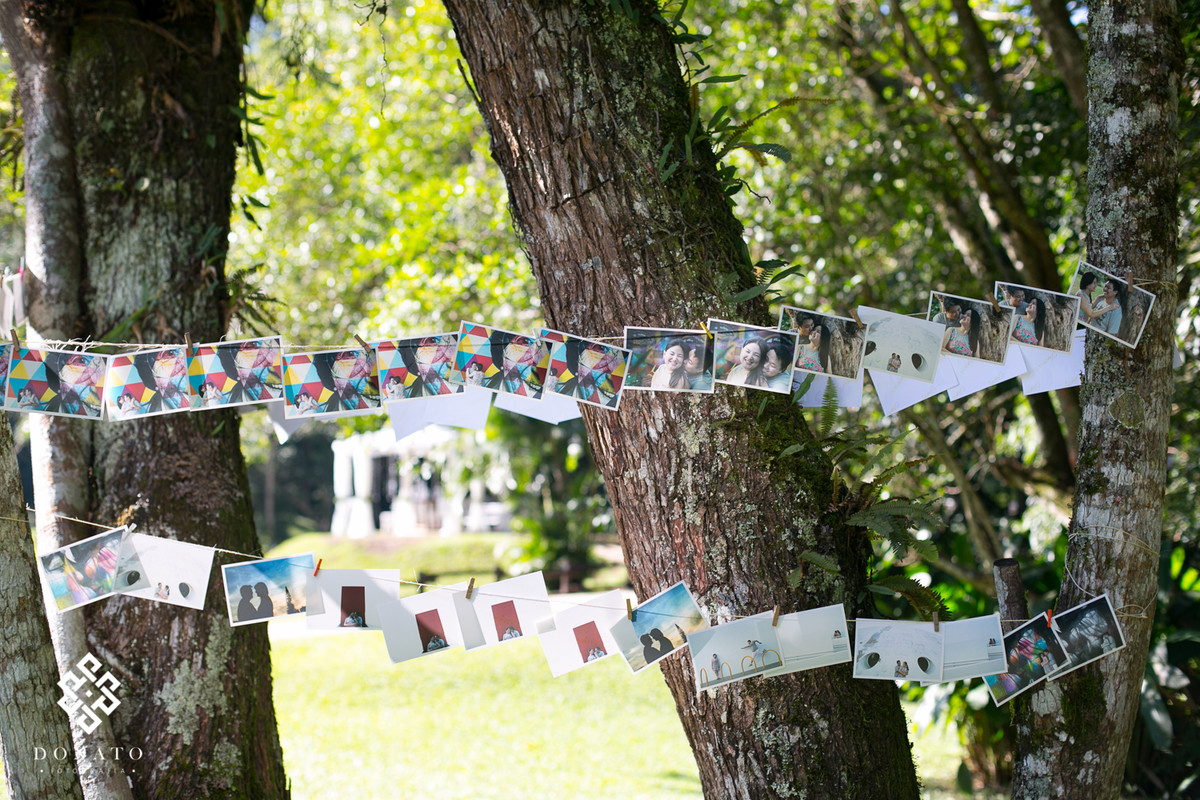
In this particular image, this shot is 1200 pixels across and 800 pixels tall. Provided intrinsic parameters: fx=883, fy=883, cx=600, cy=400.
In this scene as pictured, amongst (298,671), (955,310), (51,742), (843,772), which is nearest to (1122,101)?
(955,310)

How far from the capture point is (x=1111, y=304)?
6.67 feet

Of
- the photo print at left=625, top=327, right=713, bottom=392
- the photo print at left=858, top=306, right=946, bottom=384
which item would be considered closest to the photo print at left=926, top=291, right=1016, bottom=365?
the photo print at left=858, top=306, right=946, bottom=384

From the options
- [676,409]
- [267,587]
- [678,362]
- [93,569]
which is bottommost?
[267,587]

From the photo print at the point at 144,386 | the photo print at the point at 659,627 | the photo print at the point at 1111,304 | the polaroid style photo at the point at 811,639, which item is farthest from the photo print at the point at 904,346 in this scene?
the photo print at the point at 144,386

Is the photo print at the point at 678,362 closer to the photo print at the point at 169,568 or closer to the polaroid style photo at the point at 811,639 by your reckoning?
the polaroid style photo at the point at 811,639

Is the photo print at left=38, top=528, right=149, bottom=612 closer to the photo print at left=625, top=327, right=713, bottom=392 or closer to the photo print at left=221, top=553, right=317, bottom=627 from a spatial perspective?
the photo print at left=221, top=553, right=317, bottom=627

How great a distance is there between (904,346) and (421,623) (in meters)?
1.36

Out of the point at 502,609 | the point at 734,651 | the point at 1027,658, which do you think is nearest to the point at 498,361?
the point at 502,609

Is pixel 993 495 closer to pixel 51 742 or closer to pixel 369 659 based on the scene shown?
pixel 369 659

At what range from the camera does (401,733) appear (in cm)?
584

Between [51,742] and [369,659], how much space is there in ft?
20.0

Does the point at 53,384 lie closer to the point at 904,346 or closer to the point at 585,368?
the point at 585,368

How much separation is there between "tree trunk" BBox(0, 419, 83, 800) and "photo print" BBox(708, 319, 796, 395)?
177 cm

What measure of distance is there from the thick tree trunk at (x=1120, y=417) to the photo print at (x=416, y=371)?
1.53 m
